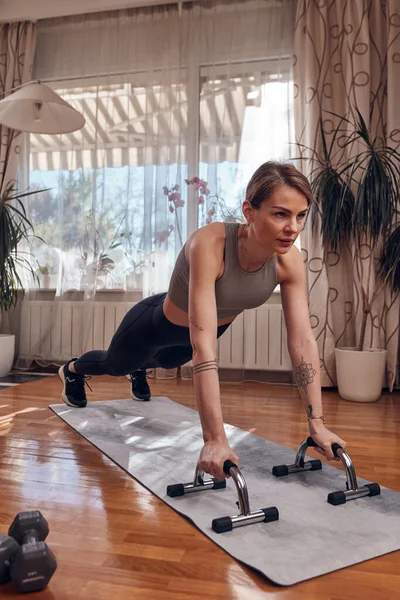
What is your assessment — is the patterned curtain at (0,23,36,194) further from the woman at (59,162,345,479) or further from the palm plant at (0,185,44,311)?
the woman at (59,162,345,479)

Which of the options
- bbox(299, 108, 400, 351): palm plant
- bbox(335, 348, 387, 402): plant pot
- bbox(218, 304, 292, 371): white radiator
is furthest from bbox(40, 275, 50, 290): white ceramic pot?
bbox(335, 348, 387, 402): plant pot

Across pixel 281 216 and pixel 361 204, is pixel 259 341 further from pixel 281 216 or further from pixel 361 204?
pixel 281 216

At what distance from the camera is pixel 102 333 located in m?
3.89

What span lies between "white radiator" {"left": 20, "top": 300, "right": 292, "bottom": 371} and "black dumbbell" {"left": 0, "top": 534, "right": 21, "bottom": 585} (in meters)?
2.65

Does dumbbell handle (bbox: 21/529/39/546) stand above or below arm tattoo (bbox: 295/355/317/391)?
below

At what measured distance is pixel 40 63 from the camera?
162 inches

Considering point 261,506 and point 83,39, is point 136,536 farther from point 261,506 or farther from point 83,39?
point 83,39

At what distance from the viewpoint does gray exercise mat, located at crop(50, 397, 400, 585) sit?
1.17 meters

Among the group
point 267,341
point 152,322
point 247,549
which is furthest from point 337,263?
point 247,549

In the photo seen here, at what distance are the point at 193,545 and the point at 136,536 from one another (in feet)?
0.49

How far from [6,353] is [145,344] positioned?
1990mm

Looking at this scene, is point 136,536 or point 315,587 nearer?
point 315,587

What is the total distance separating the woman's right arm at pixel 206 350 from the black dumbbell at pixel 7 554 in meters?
0.47

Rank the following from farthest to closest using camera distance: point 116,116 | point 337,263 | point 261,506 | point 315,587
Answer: point 116,116
point 337,263
point 261,506
point 315,587
